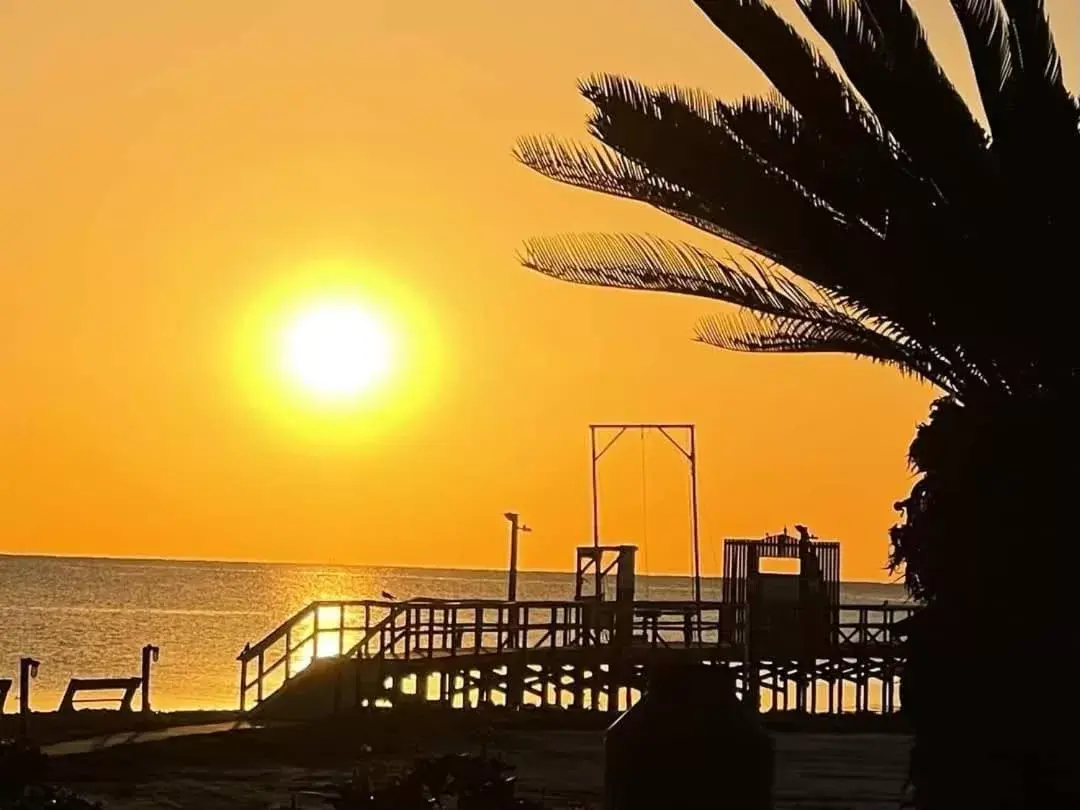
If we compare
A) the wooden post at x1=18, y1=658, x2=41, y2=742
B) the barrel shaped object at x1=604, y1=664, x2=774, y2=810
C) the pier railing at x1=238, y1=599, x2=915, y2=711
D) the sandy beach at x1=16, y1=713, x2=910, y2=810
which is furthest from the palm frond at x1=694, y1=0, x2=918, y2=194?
the pier railing at x1=238, y1=599, x2=915, y2=711

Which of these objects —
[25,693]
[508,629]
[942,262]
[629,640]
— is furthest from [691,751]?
[508,629]

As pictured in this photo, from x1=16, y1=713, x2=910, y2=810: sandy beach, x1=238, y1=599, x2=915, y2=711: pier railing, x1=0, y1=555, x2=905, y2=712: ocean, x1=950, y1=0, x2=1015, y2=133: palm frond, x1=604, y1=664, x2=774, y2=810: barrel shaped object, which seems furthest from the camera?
x1=0, y1=555, x2=905, y2=712: ocean

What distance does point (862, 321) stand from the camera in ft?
47.9

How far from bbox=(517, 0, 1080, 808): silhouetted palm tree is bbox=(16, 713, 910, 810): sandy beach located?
15.4ft

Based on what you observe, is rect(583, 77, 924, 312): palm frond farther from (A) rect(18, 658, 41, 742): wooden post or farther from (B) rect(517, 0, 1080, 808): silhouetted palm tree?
(A) rect(18, 658, 41, 742): wooden post

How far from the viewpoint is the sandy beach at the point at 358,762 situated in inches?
749

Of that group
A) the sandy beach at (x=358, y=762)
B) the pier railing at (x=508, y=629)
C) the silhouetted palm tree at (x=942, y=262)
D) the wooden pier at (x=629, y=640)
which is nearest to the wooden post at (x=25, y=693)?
the sandy beach at (x=358, y=762)

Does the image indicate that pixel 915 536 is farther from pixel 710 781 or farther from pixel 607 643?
pixel 607 643

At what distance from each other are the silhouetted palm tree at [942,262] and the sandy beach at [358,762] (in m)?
4.70

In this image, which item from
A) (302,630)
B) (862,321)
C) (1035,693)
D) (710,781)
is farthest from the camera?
(302,630)

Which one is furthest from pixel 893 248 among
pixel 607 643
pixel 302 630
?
pixel 302 630

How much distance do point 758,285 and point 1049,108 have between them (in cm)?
248

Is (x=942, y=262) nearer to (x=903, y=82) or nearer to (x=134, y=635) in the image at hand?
(x=903, y=82)

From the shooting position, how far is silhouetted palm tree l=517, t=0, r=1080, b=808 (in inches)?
500
